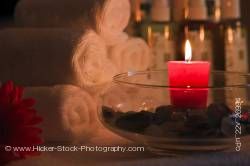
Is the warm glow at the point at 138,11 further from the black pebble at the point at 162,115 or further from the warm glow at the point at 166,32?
the black pebble at the point at 162,115

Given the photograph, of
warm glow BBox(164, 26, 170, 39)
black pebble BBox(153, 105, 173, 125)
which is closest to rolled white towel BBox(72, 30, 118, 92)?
black pebble BBox(153, 105, 173, 125)

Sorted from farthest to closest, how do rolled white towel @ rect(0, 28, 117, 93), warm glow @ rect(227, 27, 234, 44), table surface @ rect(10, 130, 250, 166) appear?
warm glow @ rect(227, 27, 234, 44)
rolled white towel @ rect(0, 28, 117, 93)
table surface @ rect(10, 130, 250, 166)

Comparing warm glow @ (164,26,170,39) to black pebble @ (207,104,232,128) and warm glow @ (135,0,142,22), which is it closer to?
warm glow @ (135,0,142,22)

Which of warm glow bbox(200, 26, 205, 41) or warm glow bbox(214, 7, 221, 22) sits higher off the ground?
warm glow bbox(214, 7, 221, 22)

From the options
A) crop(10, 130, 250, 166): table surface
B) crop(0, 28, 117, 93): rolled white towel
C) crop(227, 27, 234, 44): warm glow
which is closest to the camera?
crop(10, 130, 250, 166): table surface

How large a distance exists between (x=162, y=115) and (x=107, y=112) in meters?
0.06

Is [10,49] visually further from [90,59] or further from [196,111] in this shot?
[196,111]

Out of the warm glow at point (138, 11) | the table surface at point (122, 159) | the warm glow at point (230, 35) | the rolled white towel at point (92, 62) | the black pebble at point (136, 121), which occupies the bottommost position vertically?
the table surface at point (122, 159)

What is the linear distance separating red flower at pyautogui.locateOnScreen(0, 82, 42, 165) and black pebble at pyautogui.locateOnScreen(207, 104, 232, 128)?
0.49 feet

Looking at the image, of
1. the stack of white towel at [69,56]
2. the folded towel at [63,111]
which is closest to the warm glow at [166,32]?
the stack of white towel at [69,56]

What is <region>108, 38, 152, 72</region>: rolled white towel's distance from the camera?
522mm

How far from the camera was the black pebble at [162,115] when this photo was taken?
14.8 inches

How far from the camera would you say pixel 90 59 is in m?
0.46

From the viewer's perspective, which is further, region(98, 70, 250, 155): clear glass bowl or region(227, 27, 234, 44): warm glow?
region(227, 27, 234, 44): warm glow
